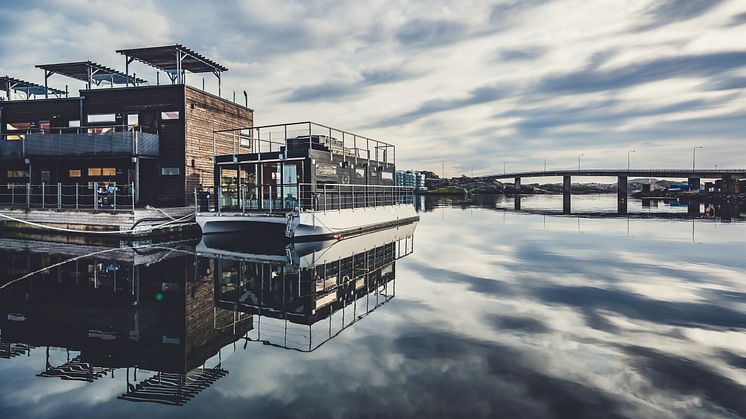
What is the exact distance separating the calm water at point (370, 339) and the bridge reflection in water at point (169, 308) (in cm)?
5

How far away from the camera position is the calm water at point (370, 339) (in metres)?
5.07

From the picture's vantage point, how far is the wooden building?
1093 inches

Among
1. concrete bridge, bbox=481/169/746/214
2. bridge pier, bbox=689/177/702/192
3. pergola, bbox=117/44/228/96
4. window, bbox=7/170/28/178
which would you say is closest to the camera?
pergola, bbox=117/44/228/96

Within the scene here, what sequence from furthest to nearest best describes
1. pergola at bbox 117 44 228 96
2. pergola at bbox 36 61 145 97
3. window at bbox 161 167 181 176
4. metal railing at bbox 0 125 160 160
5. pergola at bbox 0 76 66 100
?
pergola at bbox 0 76 66 100 → pergola at bbox 36 61 145 97 → window at bbox 161 167 181 176 → pergola at bbox 117 44 228 96 → metal railing at bbox 0 125 160 160

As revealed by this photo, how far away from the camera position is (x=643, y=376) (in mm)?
5656

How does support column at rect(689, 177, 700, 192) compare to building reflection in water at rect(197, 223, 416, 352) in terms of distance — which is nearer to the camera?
building reflection in water at rect(197, 223, 416, 352)

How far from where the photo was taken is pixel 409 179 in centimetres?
16838

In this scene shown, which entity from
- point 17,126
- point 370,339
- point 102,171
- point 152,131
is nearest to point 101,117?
point 102,171

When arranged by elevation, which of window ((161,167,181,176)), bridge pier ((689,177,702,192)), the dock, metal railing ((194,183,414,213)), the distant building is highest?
the distant building

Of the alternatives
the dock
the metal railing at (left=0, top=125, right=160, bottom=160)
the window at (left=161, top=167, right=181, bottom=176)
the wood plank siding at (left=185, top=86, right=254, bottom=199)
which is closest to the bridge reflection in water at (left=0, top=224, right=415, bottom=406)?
the dock

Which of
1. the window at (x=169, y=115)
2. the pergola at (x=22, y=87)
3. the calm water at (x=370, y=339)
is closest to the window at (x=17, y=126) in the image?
the pergola at (x=22, y=87)

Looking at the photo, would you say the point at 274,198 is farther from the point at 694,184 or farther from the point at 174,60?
the point at 694,184

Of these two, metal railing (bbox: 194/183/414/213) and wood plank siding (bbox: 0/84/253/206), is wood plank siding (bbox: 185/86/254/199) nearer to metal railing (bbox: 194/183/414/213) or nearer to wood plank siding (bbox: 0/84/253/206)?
wood plank siding (bbox: 0/84/253/206)

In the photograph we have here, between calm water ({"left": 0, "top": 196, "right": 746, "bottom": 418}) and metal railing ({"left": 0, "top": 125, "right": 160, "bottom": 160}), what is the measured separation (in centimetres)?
1416
